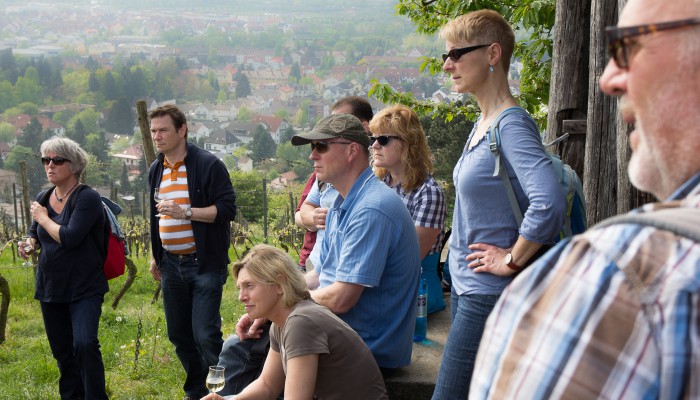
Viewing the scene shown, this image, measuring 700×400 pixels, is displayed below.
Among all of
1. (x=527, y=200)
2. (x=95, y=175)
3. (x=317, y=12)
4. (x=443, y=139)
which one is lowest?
(x=95, y=175)

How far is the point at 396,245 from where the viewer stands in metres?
3.34

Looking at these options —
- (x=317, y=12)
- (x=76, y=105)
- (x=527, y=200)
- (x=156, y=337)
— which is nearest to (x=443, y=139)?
(x=156, y=337)

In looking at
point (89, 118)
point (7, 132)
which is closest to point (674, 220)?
point (7, 132)

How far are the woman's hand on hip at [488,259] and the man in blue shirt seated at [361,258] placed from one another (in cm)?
61

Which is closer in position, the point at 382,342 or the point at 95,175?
the point at 382,342

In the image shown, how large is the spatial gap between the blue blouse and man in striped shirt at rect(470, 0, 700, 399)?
1.58m

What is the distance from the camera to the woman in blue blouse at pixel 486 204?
2.60m

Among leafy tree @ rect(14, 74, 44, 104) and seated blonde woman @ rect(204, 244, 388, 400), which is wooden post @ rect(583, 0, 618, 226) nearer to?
seated blonde woman @ rect(204, 244, 388, 400)

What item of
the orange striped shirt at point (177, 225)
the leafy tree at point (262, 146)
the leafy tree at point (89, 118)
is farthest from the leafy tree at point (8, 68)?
the orange striped shirt at point (177, 225)

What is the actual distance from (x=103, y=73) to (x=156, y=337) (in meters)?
77.9

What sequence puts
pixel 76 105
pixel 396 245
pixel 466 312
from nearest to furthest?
1. pixel 466 312
2. pixel 396 245
3. pixel 76 105

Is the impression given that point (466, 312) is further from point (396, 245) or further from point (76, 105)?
point (76, 105)

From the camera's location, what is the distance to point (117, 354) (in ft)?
20.3

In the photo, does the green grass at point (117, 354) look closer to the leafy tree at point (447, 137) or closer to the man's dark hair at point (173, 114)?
the man's dark hair at point (173, 114)
